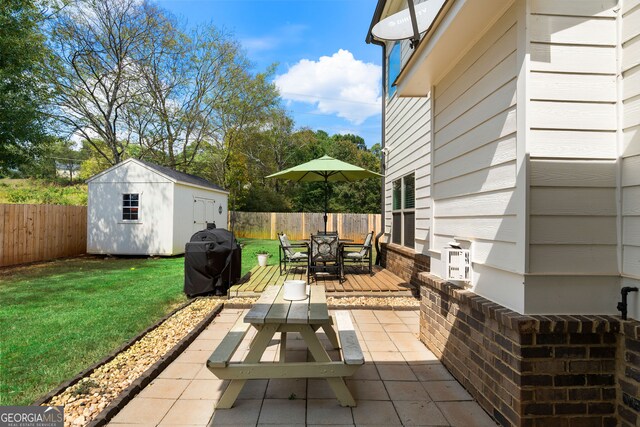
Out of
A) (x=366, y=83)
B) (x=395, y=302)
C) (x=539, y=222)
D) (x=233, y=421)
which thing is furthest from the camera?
(x=366, y=83)

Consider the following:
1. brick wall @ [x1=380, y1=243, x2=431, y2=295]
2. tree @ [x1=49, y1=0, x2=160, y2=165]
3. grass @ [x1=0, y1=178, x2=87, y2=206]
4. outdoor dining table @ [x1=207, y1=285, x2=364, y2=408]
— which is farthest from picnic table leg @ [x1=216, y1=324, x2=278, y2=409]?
grass @ [x1=0, y1=178, x2=87, y2=206]

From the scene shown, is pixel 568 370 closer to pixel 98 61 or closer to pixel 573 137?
pixel 573 137

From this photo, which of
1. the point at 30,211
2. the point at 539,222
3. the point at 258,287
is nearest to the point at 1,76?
the point at 30,211

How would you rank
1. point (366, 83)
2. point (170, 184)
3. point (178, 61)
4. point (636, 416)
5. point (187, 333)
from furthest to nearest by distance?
point (366, 83) → point (178, 61) → point (170, 184) → point (187, 333) → point (636, 416)

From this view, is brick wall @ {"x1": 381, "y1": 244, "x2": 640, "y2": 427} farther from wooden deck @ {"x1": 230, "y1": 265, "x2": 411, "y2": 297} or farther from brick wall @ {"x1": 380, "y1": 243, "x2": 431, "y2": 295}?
wooden deck @ {"x1": 230, "y1": 265, "x2": 411, "y2": 297}

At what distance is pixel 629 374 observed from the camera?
1860 mm

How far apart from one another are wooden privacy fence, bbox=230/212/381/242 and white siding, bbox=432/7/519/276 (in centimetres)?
1468

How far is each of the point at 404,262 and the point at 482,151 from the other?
13.0 feet

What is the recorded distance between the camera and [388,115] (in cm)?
824

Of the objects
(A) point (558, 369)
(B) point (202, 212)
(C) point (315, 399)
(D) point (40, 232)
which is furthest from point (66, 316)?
(B) point (202, 212)

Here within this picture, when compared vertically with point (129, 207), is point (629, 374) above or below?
below

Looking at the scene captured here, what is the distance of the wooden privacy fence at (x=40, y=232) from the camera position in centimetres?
884

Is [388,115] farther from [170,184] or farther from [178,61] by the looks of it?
[178,61]

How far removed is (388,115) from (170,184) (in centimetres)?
709
